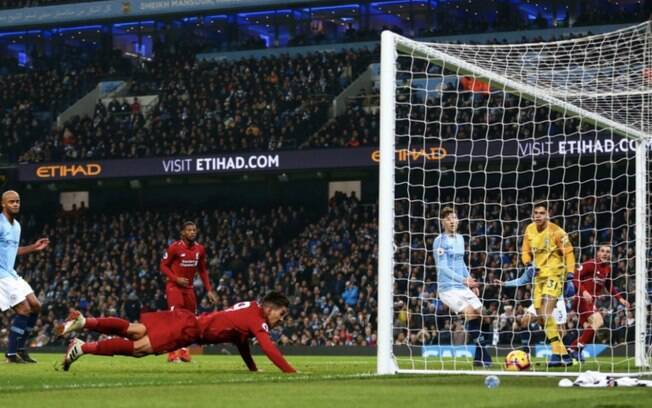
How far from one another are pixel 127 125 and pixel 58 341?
33.2ft

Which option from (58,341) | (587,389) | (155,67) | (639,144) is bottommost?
(58,341)

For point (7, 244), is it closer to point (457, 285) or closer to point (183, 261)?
point (183, 261)

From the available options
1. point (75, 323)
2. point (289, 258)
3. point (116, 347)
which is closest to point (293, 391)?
point (116, 347)

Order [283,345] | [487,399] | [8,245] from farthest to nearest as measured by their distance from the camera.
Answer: [283,345], [8,245], [487,399]

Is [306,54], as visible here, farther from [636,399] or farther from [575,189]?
[636,399]

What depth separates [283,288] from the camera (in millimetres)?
31609

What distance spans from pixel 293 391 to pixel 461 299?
5.37 meters

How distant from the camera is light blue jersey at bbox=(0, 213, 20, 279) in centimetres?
1479

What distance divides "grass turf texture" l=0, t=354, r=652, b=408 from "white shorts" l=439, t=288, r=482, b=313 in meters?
2.42

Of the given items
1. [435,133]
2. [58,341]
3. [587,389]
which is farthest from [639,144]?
[58,341]

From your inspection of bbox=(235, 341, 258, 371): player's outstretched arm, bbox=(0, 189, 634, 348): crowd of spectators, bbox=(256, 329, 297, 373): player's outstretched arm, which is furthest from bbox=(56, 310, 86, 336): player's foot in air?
bbox=(0, 189, 634, 348): crowd of spectators

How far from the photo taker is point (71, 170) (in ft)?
122

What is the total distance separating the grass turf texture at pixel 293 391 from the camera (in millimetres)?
7754

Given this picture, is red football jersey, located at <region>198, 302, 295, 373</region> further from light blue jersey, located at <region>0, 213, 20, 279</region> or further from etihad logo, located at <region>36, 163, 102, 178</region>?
etihad logo, located at <region>36, 163, 102, 178</region>
